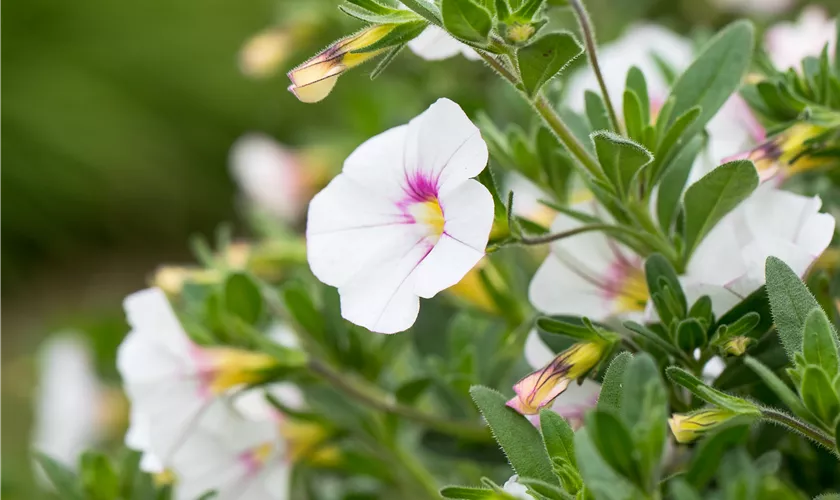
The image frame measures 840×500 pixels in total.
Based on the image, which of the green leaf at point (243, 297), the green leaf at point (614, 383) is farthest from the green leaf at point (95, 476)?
the green leaf at point (614, 383)

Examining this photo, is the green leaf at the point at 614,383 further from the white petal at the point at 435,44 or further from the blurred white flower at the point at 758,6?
the blurred white flower at the point at 758,6

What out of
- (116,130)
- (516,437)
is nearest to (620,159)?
(516,437)

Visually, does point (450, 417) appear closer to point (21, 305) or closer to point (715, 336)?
point (715, 336)

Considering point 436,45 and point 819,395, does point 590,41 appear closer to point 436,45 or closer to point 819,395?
point 436,45

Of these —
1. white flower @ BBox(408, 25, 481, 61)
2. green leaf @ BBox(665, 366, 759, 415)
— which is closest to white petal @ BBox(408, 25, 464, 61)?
white flower @ BBox(408, 25, 481, 61)

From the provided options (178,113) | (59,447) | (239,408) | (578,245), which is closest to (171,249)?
(178,113)
